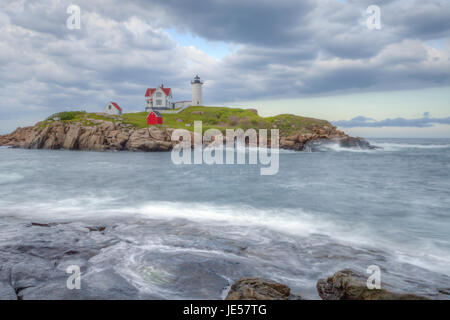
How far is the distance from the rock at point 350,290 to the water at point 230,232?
0.24 m

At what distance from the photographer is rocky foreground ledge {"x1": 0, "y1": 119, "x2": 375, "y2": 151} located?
1937 inches

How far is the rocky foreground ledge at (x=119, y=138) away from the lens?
161ft

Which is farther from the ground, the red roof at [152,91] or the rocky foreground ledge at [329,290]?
the red roof at [152,91]

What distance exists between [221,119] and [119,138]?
31780 millimetres

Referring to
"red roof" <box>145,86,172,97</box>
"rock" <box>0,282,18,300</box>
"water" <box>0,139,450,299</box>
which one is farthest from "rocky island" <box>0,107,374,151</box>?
"rock" <box>0,282,18,300</box>

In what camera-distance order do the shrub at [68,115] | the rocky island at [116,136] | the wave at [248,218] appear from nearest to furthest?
1. the wave at [248,218]
2. the rocky island at [116,136]
3. the shrub at [68,115]

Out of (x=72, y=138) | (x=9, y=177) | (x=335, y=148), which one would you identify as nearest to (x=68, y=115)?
(x=72, y=138)

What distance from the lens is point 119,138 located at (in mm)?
49656

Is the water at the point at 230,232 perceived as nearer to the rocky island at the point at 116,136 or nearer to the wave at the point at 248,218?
the wave at the point at 248,218

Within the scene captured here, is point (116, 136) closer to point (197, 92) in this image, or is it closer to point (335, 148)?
point (335, 148)

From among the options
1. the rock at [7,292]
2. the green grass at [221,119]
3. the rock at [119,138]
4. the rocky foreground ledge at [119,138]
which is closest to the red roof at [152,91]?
the green grass at [221,119]

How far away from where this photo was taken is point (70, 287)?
4.85 metres
